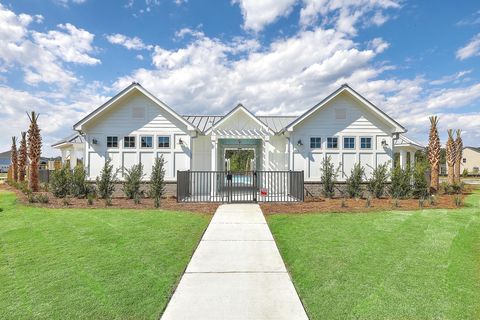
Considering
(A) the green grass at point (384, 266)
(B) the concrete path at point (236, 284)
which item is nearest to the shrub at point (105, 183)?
(B) the concrete path at point (236, 284)

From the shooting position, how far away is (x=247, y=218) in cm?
891

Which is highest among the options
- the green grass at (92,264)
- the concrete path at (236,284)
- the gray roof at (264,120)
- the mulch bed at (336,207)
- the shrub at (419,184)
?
the gray roof at (264,120)

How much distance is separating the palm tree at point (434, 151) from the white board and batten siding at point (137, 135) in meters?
14.2

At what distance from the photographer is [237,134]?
14.9 meters

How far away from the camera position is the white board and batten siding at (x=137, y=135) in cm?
1462

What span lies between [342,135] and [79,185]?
13172 millimetres

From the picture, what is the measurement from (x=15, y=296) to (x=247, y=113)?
12.0m

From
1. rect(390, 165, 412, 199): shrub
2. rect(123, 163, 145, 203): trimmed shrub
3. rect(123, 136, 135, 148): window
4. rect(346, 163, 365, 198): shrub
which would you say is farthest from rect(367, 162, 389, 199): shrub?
rect(123, 136, 135, 148): window

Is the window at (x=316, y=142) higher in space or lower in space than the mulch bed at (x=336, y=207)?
higher

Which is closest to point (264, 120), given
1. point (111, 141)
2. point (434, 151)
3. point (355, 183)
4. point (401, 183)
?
point (355, 183)

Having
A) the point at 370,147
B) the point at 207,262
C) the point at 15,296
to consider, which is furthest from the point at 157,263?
the point at 370,147

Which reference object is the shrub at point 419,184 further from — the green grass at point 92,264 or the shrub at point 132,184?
the shrub at point 132,184

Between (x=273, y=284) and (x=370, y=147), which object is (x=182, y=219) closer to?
(x=273, y=284)

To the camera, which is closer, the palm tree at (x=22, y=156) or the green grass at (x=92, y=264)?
Result: the green grass at (x=92, y=264)
